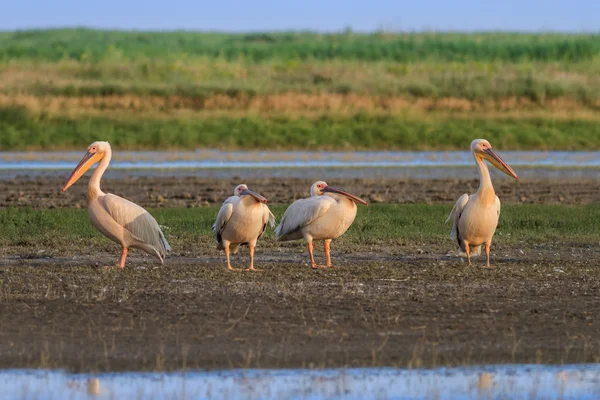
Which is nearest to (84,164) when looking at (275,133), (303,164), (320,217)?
(320,217)

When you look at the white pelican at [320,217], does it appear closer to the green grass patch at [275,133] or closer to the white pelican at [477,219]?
the white pelican at [477,219]

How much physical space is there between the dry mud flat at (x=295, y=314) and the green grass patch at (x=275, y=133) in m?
17.5

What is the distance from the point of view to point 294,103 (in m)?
33.8

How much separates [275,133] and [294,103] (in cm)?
377

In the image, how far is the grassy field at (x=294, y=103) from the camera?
29.9 m

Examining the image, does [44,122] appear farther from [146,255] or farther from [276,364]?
[276,364]

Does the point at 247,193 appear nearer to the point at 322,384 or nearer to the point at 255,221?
the point at 255,221

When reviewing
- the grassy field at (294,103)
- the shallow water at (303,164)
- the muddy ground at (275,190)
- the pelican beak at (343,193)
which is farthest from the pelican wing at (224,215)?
the grassy field at (294,103)

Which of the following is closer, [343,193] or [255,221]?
[255,221]

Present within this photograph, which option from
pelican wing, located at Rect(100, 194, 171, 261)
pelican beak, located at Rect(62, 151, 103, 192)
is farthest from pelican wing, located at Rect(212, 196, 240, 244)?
pelican beak, located at Rect(62, 151, 103, 192)

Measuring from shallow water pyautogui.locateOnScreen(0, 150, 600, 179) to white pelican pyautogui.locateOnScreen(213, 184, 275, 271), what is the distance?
9907 millimetres

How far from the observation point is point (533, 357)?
760 cm

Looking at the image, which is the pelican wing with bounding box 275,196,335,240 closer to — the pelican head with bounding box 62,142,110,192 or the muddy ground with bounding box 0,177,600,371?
the muddy ground with bounding box 0,177,600,371

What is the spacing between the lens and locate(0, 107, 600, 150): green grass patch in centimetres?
2923
